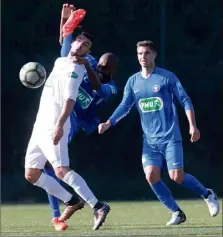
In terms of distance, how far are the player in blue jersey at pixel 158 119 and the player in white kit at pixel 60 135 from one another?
0.64 meters

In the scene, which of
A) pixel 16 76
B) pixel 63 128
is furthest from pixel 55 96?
pixel 16 76

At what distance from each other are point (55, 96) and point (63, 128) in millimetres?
327

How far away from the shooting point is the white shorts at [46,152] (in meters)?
8.84

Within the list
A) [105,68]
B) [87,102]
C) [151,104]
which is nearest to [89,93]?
[87,102]

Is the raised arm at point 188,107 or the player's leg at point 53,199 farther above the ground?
the raised arm at point 188,107

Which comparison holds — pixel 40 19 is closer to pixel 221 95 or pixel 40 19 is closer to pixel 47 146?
pixel 221 95

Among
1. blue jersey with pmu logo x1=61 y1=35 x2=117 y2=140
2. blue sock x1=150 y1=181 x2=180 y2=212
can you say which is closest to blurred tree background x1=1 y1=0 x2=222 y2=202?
blue jersey with pmu logo x1=61 y1=35 x2=117 y2=140

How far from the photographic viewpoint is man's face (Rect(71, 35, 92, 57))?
889 cm

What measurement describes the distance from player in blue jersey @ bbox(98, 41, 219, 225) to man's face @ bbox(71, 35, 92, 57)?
0.67 meters

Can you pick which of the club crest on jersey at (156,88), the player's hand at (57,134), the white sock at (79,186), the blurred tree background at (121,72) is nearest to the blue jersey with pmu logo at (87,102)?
the club crest on jersey at (156,88)

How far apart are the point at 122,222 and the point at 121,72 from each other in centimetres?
551

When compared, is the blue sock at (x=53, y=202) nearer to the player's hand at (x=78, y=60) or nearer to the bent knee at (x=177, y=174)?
the bent knee at (x=177, y=174)

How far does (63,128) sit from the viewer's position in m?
8.84

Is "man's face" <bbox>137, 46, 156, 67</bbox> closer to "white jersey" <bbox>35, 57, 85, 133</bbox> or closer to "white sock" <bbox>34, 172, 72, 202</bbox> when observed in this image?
"white jersey" <bbox>35, 57, 85, 133</bbox>
